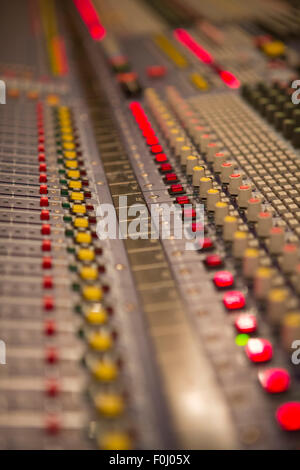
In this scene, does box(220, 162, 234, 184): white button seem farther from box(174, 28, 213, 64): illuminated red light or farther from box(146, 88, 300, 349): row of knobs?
box(174, 28, 213, 64): illuminated red light

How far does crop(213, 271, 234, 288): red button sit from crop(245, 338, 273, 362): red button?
Answer: 10.6 inches

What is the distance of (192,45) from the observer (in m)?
3.69

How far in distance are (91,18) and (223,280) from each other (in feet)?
11.4

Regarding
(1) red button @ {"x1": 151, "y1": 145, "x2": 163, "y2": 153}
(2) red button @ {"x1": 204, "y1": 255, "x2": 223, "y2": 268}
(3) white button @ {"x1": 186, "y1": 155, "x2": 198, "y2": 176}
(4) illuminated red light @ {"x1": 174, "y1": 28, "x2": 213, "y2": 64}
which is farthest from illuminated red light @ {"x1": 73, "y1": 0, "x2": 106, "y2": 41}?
(2) red button @ {"x1": 204, "y1": 255, "x2": 223, "y2": 268}

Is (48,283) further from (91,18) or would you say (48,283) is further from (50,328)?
(91,18)

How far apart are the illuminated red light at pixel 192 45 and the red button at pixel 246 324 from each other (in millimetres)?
2469

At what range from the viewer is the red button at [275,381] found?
1.29 metres

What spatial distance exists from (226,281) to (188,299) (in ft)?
0.47

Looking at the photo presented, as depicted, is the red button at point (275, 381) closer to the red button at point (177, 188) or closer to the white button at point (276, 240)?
the white button at point (276, 240)

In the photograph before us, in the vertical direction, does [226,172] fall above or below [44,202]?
above

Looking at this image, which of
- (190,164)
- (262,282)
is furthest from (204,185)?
(262,282)

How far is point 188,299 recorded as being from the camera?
1586mm
